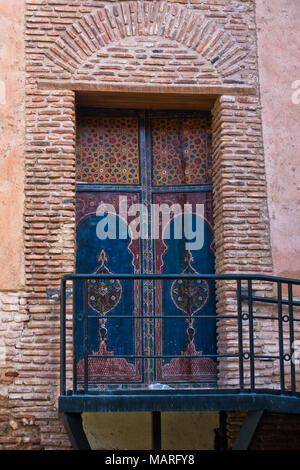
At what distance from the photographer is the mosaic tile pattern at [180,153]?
773 centimetres

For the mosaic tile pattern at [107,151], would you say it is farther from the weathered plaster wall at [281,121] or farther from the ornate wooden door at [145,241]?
the weathered plaster wall at [281,121]

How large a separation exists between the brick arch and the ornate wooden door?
63 cm

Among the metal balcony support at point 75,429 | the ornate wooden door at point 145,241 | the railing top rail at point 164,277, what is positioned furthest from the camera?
the ornate wooden door at point 145,241

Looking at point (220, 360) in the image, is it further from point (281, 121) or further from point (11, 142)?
point (11, 142)

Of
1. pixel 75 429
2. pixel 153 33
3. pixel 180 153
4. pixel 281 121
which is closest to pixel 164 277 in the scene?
pixel 75 429

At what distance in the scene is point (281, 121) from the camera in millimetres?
7574

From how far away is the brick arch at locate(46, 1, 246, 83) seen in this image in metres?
7.48

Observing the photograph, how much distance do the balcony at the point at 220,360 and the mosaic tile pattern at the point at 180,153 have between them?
1.12 m

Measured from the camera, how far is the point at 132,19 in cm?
761

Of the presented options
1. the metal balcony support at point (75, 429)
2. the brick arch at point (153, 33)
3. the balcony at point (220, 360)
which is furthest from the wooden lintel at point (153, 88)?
the metal balcony support at point (75, 429)

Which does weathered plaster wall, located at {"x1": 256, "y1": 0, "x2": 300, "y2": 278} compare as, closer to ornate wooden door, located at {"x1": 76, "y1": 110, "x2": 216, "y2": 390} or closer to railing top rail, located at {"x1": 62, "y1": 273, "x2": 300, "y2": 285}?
ornate wooden door, located at {"x1": 76, "y1": 110, "x2": 216, "y2": 390}

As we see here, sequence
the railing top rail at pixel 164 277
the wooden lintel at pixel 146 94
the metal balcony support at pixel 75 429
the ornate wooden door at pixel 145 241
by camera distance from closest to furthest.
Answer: the metal balcony support at pixel 75 429
the railing top rail at pixel 164 277
the ornate wooden door at pixel 145 241
the wooden lintel at pixel 146 94

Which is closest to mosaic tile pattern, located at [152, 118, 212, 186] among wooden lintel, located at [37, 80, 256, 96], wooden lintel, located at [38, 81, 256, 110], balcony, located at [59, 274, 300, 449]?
wooden lintel, located at [38, 81, 256, 110]
